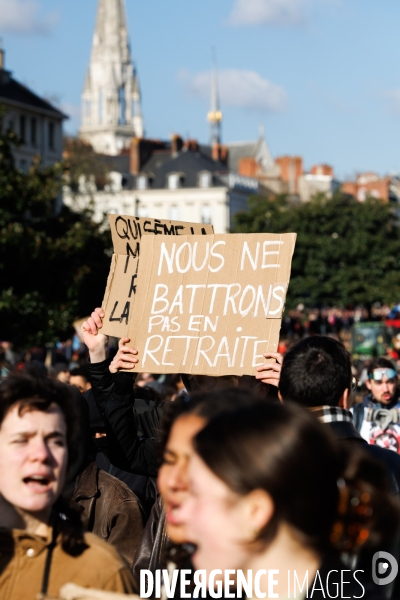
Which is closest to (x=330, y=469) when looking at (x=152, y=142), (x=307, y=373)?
(x=307, y=373)

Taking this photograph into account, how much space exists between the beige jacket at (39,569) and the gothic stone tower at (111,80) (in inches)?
6705

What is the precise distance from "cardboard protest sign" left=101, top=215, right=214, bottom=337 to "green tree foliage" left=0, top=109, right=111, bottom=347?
23.4 metres

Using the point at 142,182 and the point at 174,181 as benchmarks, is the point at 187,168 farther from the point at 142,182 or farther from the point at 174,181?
the point at 142,182

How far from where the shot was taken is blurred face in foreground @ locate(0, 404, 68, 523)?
286cm

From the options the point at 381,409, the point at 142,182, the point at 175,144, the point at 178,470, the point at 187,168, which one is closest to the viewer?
the point at 178,470

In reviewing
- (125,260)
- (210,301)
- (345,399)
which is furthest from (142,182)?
(345,399)

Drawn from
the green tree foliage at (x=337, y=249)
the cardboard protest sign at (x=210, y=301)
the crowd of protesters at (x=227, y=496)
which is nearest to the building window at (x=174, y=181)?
the green tree foliage at (x=337, y=249)

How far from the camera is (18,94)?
2697 inches

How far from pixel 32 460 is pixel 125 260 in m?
2.73

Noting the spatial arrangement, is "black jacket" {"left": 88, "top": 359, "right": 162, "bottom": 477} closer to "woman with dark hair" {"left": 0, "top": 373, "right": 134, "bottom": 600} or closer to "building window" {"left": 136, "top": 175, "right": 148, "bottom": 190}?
"woman with dark hair" {"left": 0, "top": 373, "right": 134, "bottom": 600}

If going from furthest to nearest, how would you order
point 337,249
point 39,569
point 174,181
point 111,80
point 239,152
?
point 111,80 → point 239,152 → point 174,181 → point 337,249 → point 39,569

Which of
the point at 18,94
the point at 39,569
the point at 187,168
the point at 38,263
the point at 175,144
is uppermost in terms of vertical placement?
the point at 175,144

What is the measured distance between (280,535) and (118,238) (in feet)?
10.9

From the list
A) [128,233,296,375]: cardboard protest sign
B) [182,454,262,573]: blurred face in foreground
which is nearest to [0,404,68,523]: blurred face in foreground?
[182,454,262,573]: blurred face in foreground
